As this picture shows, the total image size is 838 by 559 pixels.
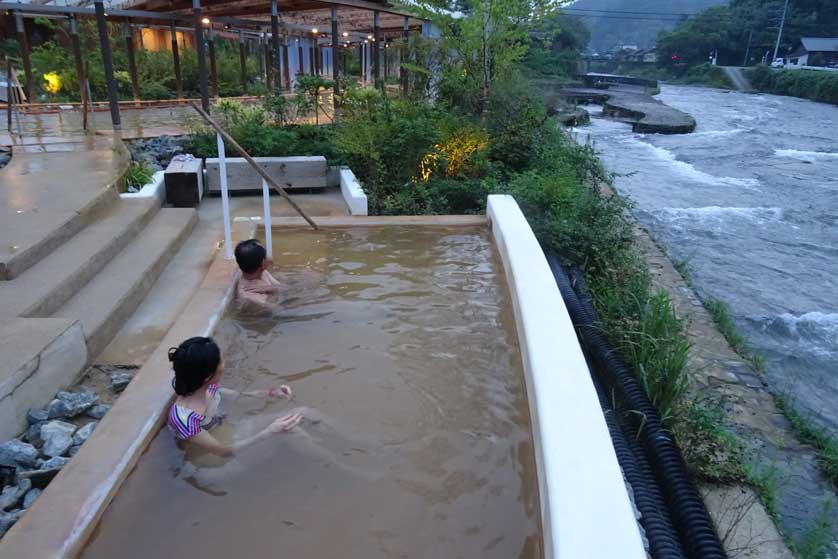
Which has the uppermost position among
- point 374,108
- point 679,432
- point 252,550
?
point 374,108

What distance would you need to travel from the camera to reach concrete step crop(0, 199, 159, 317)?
147 inches

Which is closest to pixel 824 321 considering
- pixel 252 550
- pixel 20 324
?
pixel 252 550

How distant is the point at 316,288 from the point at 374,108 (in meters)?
4.74

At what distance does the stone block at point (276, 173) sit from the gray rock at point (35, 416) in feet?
17.1

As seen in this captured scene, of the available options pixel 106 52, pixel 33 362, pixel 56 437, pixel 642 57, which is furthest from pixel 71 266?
pixel 642 57

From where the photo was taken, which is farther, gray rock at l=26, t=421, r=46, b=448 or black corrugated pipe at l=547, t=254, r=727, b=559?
black corrugated pipe at l=547, t=254, r=727, b=559

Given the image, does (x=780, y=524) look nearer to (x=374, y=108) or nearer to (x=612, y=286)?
(x=612, y=286)

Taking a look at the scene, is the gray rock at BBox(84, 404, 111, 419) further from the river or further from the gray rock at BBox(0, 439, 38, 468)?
the river

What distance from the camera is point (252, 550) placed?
2.43 m

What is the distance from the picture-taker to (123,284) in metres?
4.39

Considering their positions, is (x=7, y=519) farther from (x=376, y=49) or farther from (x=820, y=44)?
(x=820, y=44)

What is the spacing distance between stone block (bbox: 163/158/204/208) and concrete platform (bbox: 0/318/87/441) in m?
3.95

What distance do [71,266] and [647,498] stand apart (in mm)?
4023

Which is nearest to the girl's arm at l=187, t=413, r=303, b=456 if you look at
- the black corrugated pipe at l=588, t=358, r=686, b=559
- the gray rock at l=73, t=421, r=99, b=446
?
the gray rock at l=73, t=421, r=99, b=446
